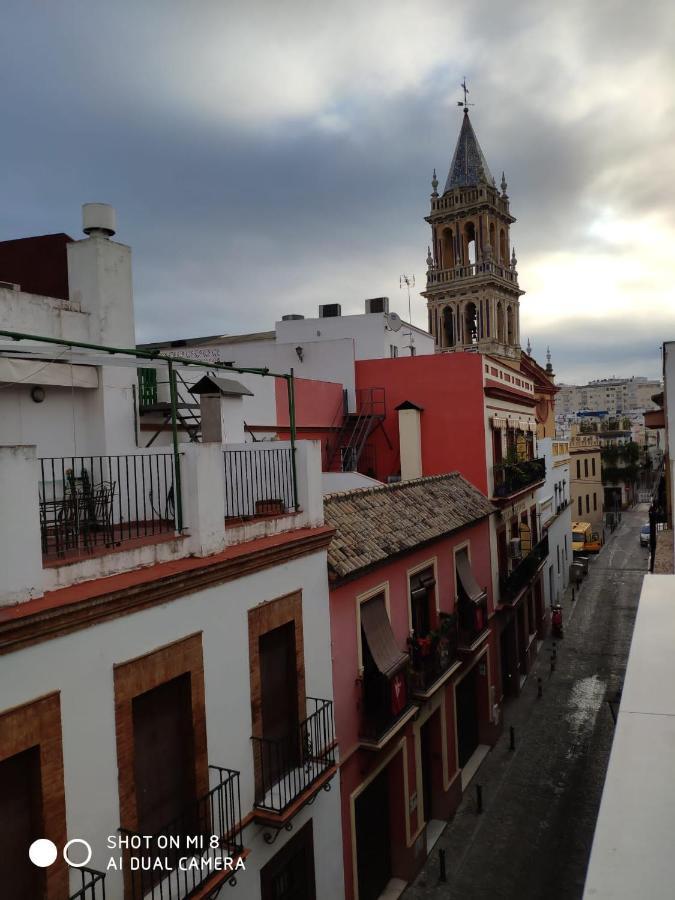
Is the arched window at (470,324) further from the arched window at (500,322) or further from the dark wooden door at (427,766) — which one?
the dark wooden door at (427,766)

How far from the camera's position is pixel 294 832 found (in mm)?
9047

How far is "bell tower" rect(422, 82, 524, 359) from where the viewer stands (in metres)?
52.0

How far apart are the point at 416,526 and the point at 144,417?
606 cm

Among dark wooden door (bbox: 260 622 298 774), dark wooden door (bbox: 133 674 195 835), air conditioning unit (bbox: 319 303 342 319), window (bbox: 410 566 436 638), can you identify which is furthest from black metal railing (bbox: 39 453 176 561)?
air conditioning unit (bbox: 319 303 342 319)

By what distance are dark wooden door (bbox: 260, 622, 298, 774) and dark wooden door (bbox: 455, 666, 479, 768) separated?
7.96 metres

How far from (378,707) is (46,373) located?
25.7 feet

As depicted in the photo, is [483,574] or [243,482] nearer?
[243,482]

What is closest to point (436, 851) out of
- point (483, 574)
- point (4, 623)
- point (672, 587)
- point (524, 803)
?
point (524, 803)

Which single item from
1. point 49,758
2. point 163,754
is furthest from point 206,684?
point 49,758

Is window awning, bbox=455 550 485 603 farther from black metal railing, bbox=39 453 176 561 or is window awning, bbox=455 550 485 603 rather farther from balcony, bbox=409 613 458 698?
black metal railing, bbox=39 453 176 561

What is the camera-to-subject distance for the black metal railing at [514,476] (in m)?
20.0

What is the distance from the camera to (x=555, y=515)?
34.2m

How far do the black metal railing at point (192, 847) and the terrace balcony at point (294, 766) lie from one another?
1.56 feet

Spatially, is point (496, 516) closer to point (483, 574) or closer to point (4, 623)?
point (483, 574)
